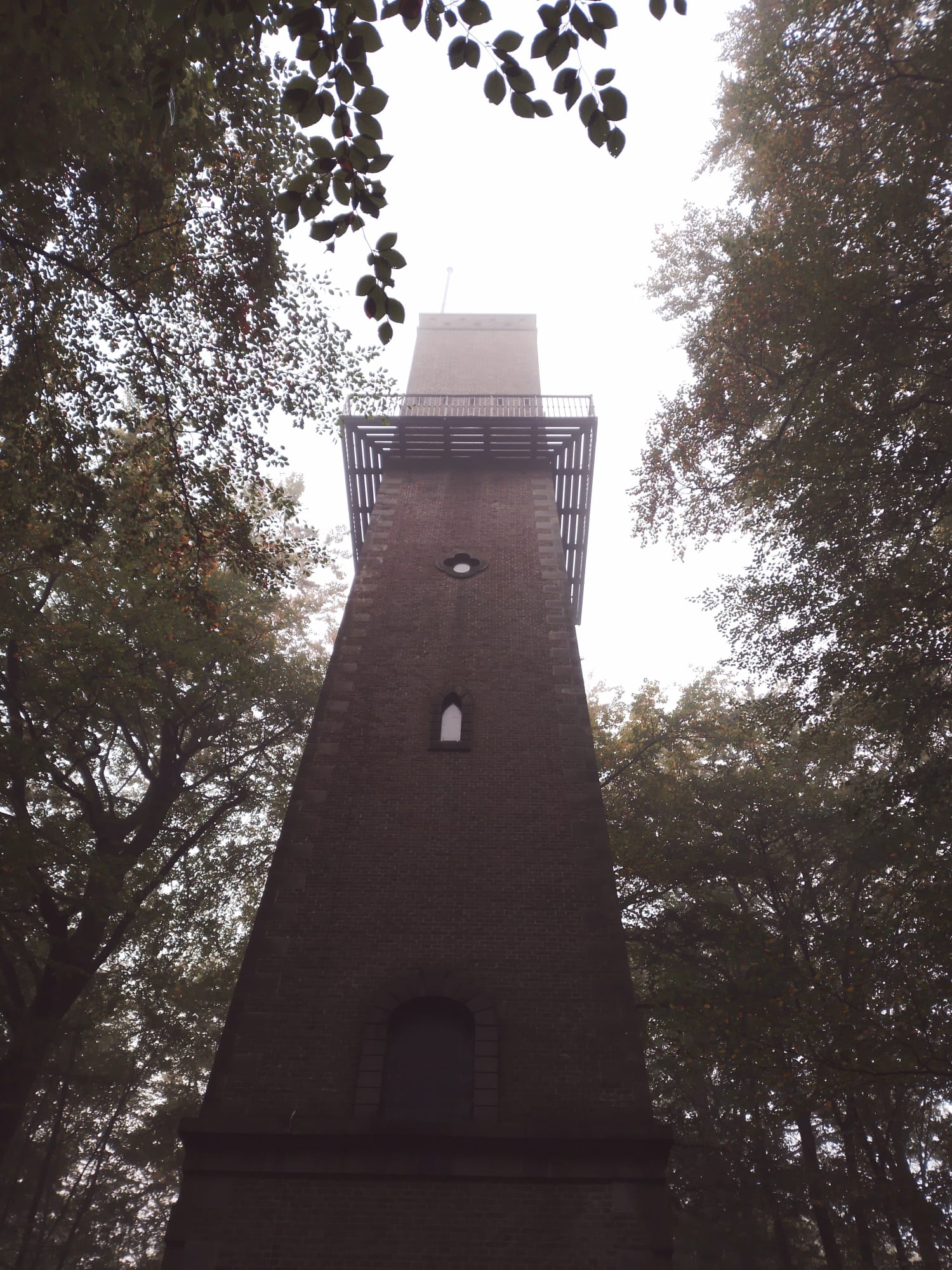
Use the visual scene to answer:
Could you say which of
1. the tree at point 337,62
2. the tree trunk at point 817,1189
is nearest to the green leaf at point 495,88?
the tree at point 337,62

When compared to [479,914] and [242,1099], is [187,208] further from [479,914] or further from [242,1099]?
[242,1099]

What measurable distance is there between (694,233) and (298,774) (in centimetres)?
1589

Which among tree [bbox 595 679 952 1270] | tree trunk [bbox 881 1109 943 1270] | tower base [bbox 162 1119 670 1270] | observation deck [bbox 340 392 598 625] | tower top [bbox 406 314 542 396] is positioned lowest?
tower base [bbox 162 1119 670 1270]

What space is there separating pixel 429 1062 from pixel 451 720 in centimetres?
509

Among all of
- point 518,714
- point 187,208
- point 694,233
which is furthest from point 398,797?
point 694,233

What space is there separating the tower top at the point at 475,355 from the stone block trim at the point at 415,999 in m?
16.7

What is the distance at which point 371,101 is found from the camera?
4.32m

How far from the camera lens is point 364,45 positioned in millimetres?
4078

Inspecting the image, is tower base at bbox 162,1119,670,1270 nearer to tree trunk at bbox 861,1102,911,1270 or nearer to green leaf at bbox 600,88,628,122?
tree trunk at bbox 861,1102,911,1270

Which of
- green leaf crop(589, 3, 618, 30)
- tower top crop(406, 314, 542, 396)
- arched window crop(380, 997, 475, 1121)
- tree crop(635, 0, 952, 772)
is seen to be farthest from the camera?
tower top crop(406, 314, 542, 396)

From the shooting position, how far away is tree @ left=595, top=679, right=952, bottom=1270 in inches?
472

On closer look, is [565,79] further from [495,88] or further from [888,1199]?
[888,1199]

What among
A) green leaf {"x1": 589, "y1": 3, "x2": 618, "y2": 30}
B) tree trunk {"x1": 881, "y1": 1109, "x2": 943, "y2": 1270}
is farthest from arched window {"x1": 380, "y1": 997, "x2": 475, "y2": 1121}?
green leaf {"x1": 589, "y1": 3, "x2": 618, "y2": 30}

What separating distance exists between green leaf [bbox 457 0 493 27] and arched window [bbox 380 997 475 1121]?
365 inches
